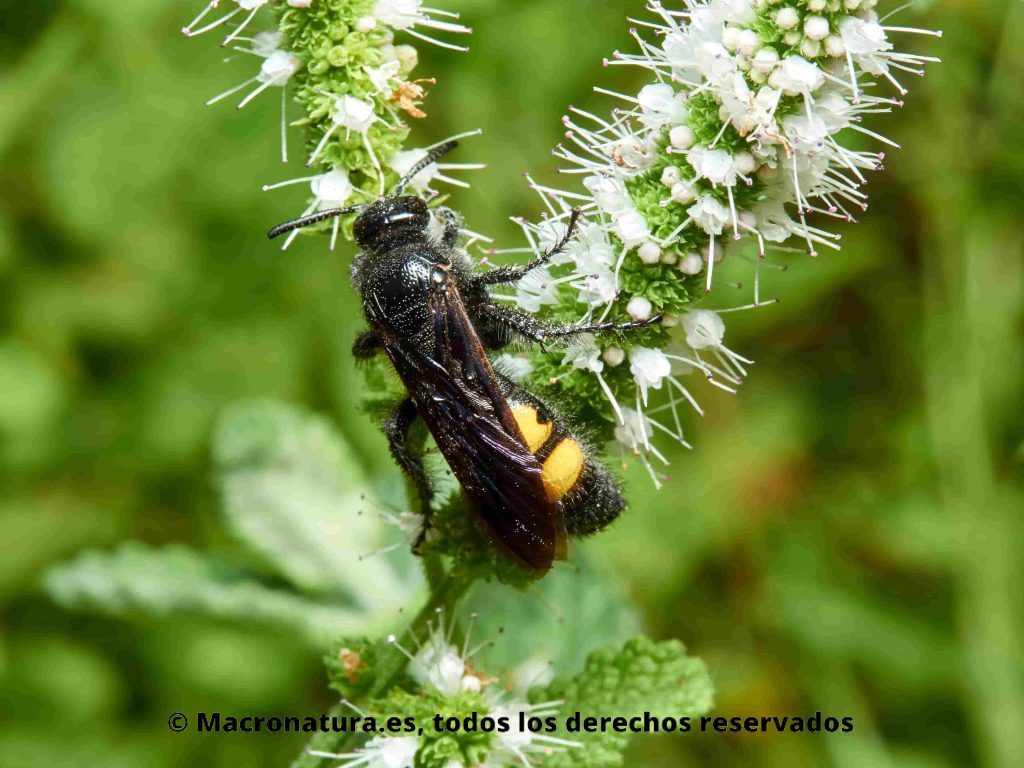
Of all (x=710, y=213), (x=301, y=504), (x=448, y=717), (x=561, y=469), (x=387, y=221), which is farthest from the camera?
(x=301, y=504)

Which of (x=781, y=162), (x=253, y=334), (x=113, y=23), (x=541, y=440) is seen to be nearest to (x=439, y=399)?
(x=541, y=440)

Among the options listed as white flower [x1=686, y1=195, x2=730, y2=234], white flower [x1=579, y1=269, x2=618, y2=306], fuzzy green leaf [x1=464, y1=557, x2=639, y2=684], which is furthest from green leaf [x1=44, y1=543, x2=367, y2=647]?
white flower [x1=686, y1=195, x2=730, y2=234]

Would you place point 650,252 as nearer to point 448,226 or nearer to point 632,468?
point 448,226

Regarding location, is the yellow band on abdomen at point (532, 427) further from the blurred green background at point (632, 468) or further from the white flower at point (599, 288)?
the blurred green background at point (632, 468)

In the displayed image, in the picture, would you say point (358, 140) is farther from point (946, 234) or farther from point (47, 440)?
point (946, 234)

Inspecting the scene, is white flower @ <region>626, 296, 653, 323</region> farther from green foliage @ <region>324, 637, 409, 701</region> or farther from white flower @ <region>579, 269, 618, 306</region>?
green foliage @ <region>324, 637, 409, 701</region>

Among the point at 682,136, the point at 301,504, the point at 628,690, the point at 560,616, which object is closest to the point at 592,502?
the point at 628,690
